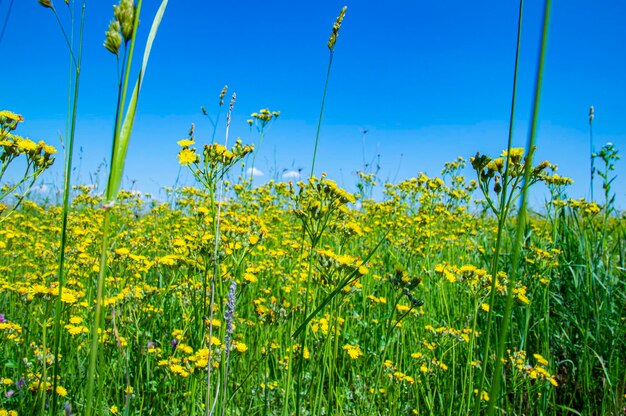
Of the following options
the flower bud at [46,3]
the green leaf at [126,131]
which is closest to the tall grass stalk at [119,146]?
the green leaf at [126,131]

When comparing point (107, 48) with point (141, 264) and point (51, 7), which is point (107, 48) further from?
point (141, 264)

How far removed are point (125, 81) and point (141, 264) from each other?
3103 millimetres

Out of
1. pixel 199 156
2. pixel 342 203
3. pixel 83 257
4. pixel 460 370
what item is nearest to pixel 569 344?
pixel 460 370

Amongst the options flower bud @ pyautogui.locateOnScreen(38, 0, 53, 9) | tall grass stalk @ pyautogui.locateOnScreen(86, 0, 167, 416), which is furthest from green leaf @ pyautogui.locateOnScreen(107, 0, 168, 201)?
flower bud @ pyautogui.locateOnScreen(38, 0, 53, 9)

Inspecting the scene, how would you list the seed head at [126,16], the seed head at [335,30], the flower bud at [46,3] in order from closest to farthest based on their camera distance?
1. the seed head at [126,16]
2. the flower bud at [46,3]
3. the seed head at [335,30]

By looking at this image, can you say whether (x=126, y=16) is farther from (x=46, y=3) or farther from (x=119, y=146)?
(x=46, y=3)

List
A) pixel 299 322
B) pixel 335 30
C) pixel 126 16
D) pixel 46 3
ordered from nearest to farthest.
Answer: pixel 126 16 < pixel 46 3 < pixel 335 30 < pixel 299 322

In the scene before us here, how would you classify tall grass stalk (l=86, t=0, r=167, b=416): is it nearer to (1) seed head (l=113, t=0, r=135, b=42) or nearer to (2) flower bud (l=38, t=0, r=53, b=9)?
(1) seed head (l=113, t=0, r=135, b=42)

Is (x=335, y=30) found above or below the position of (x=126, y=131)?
above

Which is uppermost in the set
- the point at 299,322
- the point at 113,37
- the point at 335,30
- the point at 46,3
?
the point at 335,30

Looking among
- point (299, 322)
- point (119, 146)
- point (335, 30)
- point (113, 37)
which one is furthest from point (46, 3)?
point (299, 322)

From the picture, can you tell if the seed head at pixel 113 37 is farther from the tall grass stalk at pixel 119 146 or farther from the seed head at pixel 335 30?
the seed head at pixel 335 30

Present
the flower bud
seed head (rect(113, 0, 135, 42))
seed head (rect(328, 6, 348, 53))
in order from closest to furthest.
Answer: seed head (rect(113, 0, 135, 42)), the flower bud, seed head (rect(328, 6, 348, 53))

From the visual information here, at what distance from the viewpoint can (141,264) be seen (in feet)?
11.4
